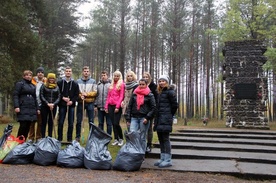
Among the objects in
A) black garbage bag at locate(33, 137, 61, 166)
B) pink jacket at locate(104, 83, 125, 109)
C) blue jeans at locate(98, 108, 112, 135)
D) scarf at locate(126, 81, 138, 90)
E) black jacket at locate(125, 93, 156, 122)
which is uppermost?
scarf at locate(126, 81, 138, 90)

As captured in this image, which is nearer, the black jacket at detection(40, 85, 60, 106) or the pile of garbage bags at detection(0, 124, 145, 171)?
the pile of garbage bags at detection(0, 124, 145, 171)

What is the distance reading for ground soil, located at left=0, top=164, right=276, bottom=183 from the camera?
4.09m

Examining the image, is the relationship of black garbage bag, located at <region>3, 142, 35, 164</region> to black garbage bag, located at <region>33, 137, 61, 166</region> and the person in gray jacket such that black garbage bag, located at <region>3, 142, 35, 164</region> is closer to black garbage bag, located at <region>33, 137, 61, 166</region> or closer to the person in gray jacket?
black garbage bag, located at <region>33, 137, 61, 166</region>

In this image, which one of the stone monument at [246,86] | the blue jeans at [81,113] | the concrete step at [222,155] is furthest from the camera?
the stone monument at [246,86]

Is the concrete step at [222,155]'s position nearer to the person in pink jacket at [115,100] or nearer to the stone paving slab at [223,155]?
the stone paving slab at [223,155]

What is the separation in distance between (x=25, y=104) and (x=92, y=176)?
2.44 meters

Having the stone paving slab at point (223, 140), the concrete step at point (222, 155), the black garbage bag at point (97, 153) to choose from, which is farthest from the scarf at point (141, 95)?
the stone paving slab at point (223, 140)

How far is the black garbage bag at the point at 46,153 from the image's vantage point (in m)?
4.88

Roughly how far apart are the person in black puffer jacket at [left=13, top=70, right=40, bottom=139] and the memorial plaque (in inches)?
328

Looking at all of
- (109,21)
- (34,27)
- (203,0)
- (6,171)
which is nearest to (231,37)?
(203,0)

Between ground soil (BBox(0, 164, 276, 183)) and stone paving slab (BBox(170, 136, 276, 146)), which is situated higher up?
stone paving slab (BBox(170, 136, 276, 146))

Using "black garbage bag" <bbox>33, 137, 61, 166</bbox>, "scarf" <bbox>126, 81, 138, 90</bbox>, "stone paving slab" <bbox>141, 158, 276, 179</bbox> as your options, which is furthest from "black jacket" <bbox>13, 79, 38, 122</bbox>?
"stone paving slab" <bbox>141, 158, 276, 179</bbox>

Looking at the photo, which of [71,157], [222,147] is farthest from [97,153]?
[222,147]

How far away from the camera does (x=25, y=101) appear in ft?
18.8
